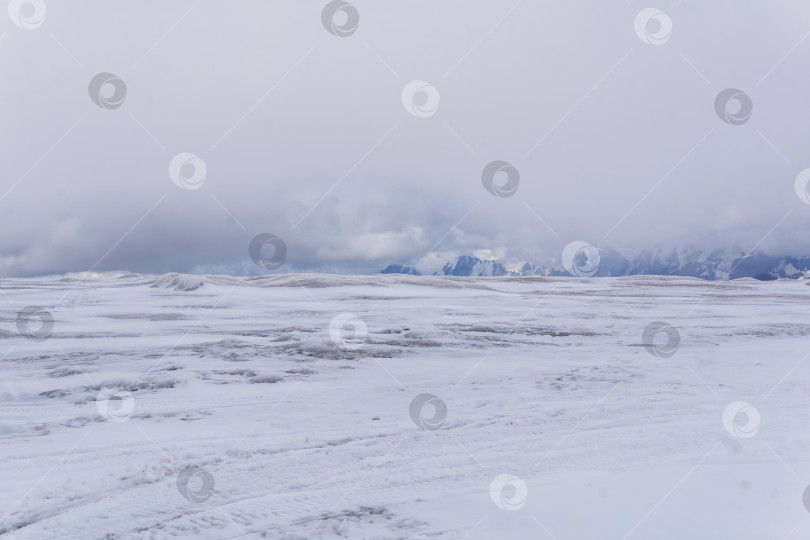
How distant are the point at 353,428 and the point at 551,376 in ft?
11.8

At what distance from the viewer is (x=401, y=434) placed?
4879 millimetres

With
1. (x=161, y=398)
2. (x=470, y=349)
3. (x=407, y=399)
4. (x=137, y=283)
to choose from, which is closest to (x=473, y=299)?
(x=470, y=349)

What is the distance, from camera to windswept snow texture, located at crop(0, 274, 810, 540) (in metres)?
3.36

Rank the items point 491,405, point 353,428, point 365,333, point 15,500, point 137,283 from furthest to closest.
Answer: point 137,283, point 365,333, point 491,405, point 353,428, point 15,500

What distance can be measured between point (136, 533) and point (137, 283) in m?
23.7

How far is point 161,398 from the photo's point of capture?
6.07 m

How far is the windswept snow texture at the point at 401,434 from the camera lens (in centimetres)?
336

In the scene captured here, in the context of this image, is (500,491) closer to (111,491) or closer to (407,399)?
(407,399)

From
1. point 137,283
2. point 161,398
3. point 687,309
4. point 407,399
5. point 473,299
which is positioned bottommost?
point 407,399

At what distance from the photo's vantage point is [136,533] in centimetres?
319

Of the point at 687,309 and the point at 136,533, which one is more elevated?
the point at 687,309

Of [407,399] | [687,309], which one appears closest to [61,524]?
[407,399]

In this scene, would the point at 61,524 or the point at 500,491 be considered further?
the point at 500,491

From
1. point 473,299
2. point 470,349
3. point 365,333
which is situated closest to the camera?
point 470,349
